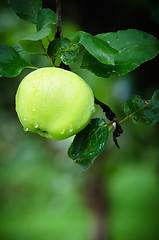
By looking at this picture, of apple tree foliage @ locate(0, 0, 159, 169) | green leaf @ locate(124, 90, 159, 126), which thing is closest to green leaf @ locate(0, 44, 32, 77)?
apple tree foliage @ locate(0, 0, 159, 169)

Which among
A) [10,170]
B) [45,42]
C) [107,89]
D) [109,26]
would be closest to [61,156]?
[107,89]

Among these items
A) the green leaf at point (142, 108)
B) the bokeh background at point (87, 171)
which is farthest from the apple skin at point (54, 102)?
A: the bokeh background at point (87, 171)

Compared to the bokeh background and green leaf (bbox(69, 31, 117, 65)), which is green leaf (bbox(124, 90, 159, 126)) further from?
the bokeh background

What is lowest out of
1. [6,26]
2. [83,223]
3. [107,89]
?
[83,223]

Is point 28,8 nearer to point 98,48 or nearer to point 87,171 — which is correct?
point 98,48

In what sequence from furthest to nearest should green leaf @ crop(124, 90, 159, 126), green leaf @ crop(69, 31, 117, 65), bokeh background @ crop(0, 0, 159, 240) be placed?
1. bokeh background @ crop(0, 0, 159, 240)
2. green leaf @ crop(124, 90, 159, 126)
3. green leaf @ crop(69, 31, 117, 65)

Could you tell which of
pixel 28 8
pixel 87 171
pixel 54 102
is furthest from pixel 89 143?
pixel 87 171

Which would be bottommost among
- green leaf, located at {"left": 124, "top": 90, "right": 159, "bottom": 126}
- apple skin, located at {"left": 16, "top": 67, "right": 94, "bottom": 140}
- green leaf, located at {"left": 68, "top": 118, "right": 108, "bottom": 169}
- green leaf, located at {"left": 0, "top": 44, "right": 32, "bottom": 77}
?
green leaf, located at {"left": 68, "top": 118, "right": 108, "bottom": 169}

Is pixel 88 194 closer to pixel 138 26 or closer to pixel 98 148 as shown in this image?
pixel 138 26
